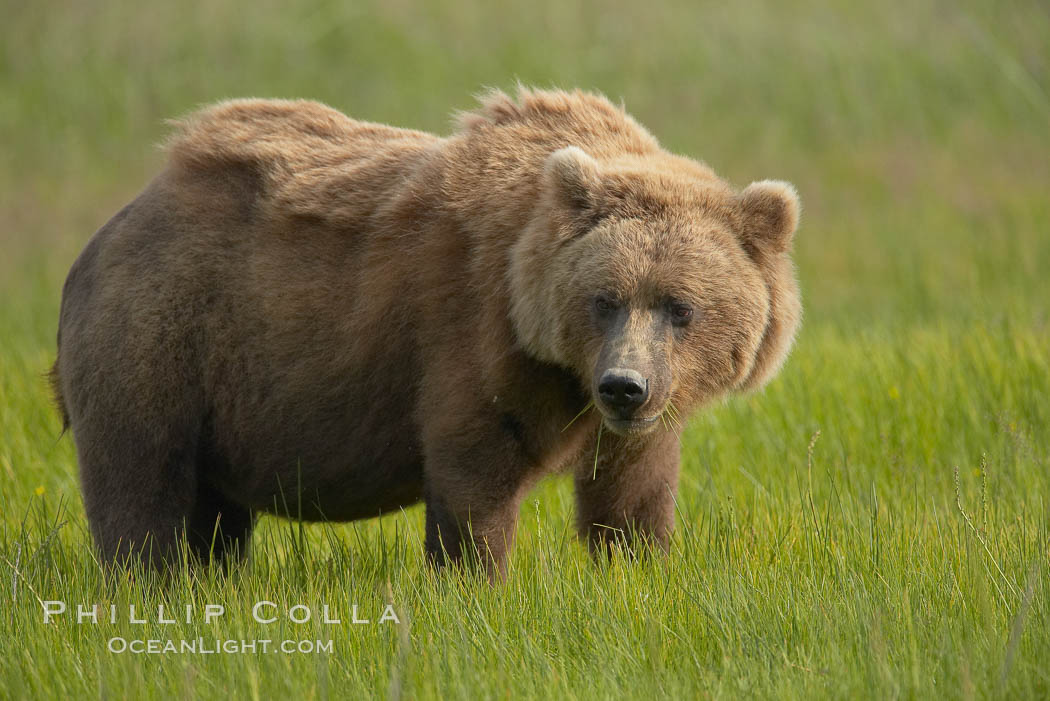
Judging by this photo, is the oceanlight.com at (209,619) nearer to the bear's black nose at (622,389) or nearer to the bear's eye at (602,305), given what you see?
the bear's black nose at (622,389)

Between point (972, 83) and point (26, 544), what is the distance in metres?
17.0

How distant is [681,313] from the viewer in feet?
16.2

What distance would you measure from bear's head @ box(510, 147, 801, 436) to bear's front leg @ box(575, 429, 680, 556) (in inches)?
10.9

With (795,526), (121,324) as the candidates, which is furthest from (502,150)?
(795,526)

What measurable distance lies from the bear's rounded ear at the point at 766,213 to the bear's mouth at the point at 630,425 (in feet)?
2.99

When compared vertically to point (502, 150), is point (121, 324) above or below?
below

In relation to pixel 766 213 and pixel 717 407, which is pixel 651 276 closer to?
pixel 766 213

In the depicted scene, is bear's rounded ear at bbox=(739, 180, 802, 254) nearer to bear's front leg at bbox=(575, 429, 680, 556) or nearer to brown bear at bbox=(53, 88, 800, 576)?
brown bear at bbox=(53, 88, 800, 576)

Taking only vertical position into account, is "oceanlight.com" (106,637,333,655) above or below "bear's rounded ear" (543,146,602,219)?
below

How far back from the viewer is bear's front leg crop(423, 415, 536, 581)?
4.91 m

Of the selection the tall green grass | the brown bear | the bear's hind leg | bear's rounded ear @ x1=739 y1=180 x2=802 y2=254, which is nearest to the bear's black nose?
the brown bear

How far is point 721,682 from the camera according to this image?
3.93m

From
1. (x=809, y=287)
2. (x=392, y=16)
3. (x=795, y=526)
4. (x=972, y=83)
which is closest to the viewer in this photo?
(x=795, y=526)

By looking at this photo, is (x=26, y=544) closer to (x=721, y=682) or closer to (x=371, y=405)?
(x=371, y=405)
